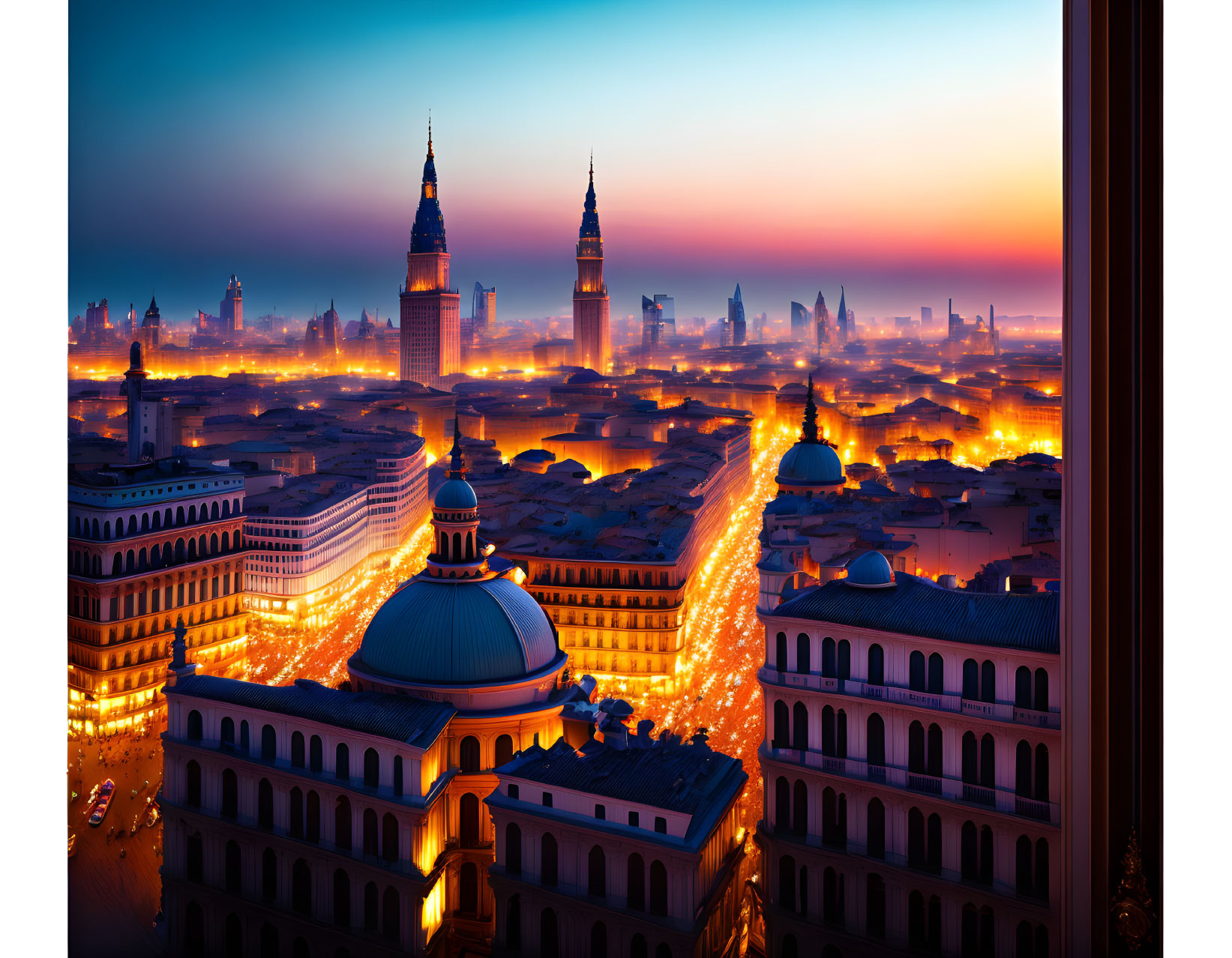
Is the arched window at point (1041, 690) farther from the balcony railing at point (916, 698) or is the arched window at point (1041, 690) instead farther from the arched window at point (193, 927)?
the arched window at point (193, 927)

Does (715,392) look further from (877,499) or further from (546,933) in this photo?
(546,933)

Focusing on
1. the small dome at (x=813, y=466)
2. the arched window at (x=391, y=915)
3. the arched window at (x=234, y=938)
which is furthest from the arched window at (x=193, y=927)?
the small dome at (x=813, y=466)

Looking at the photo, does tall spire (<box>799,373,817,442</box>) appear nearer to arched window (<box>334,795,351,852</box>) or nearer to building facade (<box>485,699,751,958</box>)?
building facade (<box>485,699,751,958</box>)

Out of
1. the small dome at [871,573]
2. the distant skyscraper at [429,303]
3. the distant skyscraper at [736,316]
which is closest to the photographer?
the small dome at [871,573]

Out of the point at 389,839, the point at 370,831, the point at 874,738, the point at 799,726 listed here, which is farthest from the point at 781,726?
the point at 370,831

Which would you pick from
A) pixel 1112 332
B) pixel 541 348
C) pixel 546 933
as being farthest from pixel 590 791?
pixel 541 348

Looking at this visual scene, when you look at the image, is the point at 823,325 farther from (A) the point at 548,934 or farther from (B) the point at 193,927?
(B) the point at 193,927
